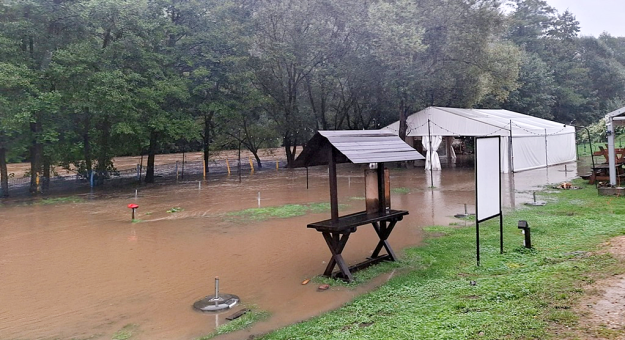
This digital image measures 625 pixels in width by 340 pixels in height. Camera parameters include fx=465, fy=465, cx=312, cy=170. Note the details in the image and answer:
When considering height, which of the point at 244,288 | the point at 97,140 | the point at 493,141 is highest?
the point at 97,140

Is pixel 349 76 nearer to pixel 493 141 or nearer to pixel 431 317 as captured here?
pixel 493 141

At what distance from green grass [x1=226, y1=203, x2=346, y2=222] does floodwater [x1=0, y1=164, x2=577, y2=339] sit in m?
0.39

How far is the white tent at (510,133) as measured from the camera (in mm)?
24938

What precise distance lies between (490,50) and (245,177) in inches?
662

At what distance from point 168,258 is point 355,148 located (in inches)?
199

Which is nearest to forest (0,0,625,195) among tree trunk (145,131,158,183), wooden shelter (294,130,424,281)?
tree trunk (145,131,158,183)

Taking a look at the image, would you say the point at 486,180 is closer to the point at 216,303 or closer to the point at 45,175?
the point at 216,303

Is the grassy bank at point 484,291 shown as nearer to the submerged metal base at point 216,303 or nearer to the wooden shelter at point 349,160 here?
the wooden shelter at point 349,160

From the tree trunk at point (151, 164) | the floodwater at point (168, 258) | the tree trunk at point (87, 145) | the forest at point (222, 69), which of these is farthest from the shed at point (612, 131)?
the tree trunk at point (87, 145)

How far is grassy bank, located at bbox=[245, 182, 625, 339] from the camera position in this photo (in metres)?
4.75

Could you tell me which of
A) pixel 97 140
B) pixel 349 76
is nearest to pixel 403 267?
pixel 97 140

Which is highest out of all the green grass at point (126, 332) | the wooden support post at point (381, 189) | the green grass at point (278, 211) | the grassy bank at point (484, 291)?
the wooden support post at point (381, 189)

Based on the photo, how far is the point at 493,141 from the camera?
7867mm

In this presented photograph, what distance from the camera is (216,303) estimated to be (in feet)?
22.5
